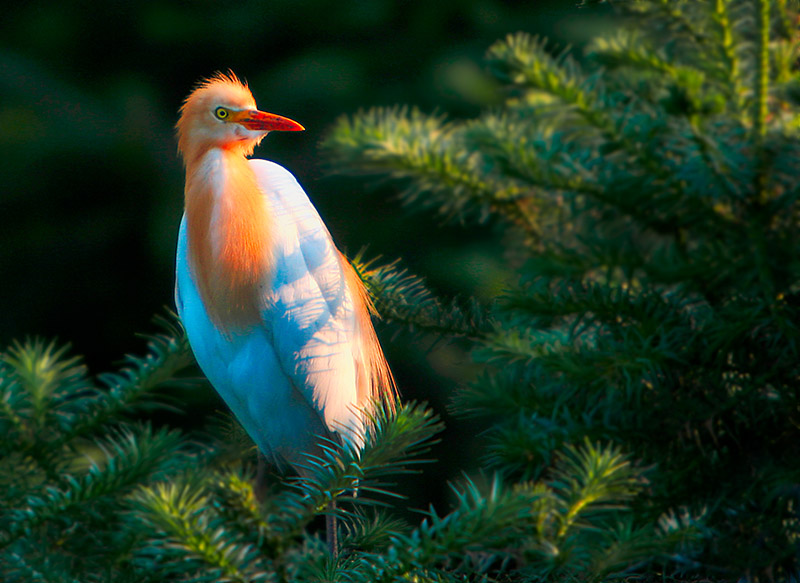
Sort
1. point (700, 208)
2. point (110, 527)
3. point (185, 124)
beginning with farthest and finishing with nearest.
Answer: point (185, 124) → point (110, 527) → point (700, 208)

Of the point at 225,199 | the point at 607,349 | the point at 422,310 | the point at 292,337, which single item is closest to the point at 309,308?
the point at 292,337

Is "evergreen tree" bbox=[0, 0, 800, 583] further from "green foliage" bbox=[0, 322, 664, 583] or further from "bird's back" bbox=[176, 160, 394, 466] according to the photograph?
"bird's back" bbox=[176, 160, 394, 466]

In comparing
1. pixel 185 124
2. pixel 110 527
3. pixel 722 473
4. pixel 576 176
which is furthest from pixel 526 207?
pixel 185 124

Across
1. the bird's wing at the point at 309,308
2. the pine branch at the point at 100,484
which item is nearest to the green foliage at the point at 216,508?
the pine branch at the point at 100,484

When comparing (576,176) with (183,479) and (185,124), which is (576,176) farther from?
(185,124)

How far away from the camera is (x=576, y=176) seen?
0.38 meters

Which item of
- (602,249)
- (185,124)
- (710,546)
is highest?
(185,124)

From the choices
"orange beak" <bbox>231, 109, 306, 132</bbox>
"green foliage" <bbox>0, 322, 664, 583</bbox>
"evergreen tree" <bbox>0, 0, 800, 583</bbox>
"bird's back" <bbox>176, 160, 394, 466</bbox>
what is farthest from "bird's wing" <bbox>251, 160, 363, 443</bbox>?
"evergreen tree" <bbox>0, 0, 800, 583</bbox>

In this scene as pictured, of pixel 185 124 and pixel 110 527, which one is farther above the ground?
pixel 185 124

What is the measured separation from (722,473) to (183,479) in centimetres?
30

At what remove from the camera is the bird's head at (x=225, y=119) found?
0.78m

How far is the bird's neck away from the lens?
2.71 feet

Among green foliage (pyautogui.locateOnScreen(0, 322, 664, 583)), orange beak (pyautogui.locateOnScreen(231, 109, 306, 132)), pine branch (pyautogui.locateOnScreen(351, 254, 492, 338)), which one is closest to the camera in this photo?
green foliage (pyautogui.locateOnScreen(0, 322, 664, 583))

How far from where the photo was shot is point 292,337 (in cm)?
85
